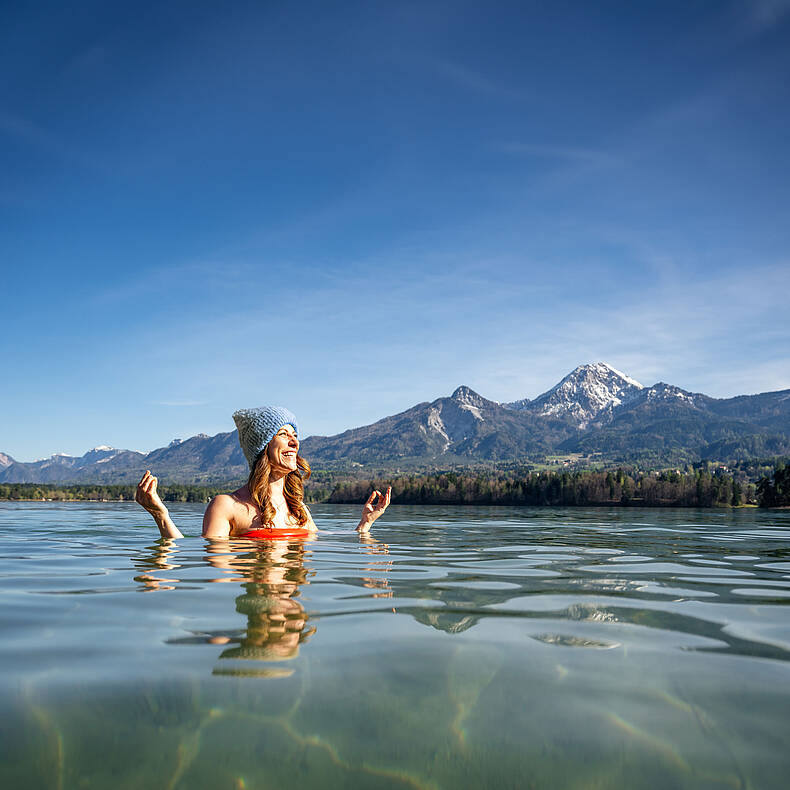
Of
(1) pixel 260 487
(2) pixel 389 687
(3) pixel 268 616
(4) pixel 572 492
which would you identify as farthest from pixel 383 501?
(4) pixel 572 492

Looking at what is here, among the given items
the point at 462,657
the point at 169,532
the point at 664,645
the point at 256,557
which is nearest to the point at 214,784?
the point at 462,657

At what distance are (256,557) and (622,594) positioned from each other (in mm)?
4452

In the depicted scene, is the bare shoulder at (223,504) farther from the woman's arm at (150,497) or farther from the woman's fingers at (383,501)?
the woman's fingers at (383,501)

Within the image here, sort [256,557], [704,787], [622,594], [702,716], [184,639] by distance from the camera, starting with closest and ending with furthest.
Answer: [704,787] → [702,716] → [184,639] → [622,594] → [256,557]

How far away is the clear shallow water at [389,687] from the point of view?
82.5 inches

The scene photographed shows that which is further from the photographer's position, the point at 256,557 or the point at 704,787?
the point at 256,557

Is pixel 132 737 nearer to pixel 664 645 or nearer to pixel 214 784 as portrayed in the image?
pixel 214 784

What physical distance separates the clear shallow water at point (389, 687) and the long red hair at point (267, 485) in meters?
3.99

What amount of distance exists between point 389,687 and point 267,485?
24.1 ft

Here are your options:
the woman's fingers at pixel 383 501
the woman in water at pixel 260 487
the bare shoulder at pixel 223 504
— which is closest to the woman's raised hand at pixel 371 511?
the woman's fingers at pixel 383 501

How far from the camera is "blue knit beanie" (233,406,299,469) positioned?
31.8 ft

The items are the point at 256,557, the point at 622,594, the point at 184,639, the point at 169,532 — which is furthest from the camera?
the point at 169,532

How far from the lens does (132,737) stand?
7.42ft

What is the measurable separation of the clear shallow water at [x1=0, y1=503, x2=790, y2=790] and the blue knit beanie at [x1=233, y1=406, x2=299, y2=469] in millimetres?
4217
